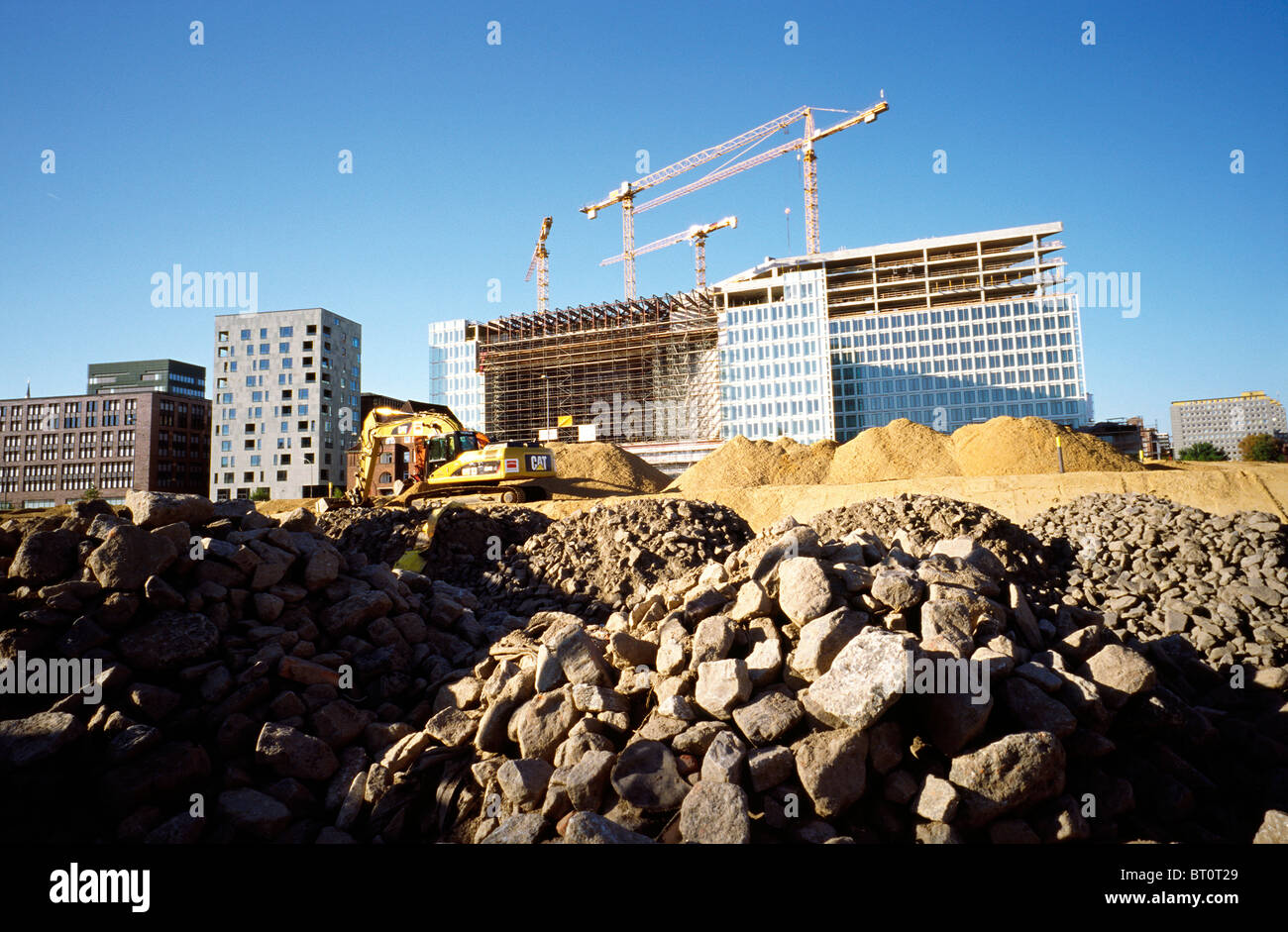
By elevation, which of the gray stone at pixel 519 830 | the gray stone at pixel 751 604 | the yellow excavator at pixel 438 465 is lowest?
the gray stone at pixel 519 830

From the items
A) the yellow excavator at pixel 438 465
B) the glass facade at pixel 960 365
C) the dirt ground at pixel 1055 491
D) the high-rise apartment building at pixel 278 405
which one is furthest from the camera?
the high-rise apartment building at pixel 278 405

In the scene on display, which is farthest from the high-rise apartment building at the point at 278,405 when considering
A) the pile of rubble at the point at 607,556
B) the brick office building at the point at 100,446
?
the pile of rubble at the point at 607,556

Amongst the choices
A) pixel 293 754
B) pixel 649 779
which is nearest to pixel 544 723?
pixel 649 779

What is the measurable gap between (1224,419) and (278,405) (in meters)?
208

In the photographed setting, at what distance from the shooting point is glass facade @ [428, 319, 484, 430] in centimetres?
9206

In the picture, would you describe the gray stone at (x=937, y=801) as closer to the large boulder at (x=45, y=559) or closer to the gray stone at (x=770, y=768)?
the gray stone at (x=770, y=768)

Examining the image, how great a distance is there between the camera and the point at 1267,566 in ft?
28.8

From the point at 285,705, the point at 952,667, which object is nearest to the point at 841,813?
the point at 952,667

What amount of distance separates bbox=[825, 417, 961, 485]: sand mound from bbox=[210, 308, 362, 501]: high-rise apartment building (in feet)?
206

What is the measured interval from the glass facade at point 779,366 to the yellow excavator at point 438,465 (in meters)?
54.5

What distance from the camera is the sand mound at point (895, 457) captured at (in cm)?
2923

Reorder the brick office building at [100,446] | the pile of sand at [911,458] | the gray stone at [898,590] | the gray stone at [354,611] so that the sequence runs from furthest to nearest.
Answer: the brick office building at [100,446] → the pile of sand at [911,458] → the gray stone at [354,611] → the gray stone at [898,590]

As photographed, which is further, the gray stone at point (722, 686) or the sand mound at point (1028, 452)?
the sand mound at point (1028, 452)
